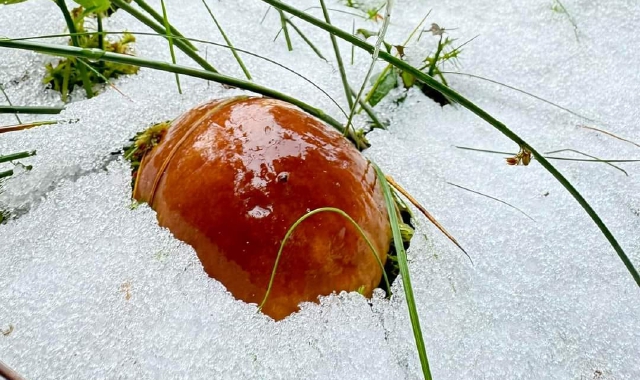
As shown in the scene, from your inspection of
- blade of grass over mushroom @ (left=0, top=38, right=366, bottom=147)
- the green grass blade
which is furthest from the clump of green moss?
the green grass blade

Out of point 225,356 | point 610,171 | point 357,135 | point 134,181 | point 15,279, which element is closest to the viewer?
point 225,356

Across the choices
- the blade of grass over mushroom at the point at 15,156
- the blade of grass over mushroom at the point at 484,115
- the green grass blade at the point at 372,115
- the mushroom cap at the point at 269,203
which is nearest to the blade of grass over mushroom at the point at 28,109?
the blade of grass over mushroom at the point at 15,156

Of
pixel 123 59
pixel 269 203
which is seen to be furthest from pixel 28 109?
pixel 269 203

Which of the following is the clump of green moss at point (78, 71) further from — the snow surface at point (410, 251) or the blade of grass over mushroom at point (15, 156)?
the blade of grass over mushroom at point (15, 156)

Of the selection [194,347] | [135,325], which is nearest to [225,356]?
[194,347]

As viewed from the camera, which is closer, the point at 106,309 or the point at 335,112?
the point at 106,309

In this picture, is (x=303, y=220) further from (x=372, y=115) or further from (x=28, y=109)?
(x=28, y=109)

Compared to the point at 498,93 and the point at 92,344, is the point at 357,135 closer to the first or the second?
the point at 498,93

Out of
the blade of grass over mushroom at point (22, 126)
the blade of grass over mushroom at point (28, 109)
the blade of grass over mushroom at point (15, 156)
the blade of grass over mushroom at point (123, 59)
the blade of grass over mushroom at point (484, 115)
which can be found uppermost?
the blade of grass over mushroom at point (484, 115)
